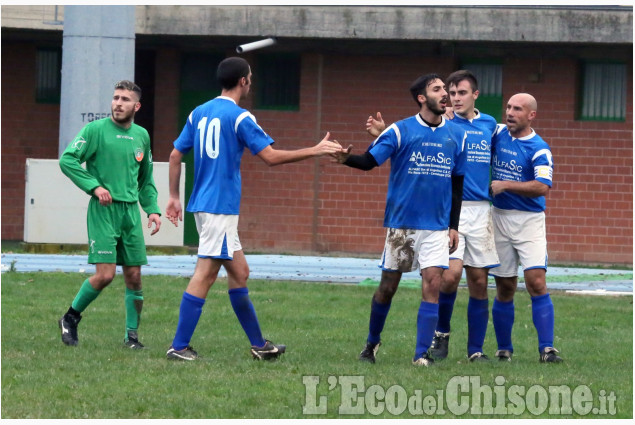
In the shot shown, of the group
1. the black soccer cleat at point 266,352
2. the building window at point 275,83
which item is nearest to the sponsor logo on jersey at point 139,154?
the black soccer cleat at point 266,352

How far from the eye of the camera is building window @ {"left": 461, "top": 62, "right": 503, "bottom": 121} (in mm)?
20609

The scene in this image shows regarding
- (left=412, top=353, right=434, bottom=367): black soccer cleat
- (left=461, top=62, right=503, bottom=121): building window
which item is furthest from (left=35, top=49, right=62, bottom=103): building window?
(left=412, top=353, right=434, bottom=367): black soccer cleat

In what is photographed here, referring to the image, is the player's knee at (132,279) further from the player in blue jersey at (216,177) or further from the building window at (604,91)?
the building window at (604,91)

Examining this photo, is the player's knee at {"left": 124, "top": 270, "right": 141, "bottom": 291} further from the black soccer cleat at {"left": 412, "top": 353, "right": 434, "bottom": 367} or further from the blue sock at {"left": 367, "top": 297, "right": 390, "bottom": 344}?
the black soccer cleat at {"left": 412, "top": 353, "right": 434, "bottom": 367}

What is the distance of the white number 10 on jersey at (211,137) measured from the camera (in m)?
8.48

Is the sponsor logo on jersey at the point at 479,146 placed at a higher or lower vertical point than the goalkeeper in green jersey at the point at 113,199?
higher

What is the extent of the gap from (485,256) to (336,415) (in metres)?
2.92

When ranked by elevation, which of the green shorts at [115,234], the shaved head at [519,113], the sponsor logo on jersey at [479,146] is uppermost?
the shaved head at [519,113]

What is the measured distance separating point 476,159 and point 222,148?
2.00 m

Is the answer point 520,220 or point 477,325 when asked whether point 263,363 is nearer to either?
point 477,325

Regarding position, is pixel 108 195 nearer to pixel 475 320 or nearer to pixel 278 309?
pixel 475 320

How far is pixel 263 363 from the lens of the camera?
Result: 8461 millimetres

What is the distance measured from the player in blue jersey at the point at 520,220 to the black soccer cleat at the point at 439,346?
1.36ft

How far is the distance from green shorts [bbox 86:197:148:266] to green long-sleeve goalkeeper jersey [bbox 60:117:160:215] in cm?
11
